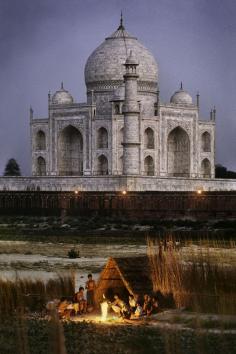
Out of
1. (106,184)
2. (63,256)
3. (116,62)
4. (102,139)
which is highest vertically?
(116,62)

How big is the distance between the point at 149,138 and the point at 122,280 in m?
30.4

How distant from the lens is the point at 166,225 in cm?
3111

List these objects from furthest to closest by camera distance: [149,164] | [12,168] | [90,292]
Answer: [12,168], [149,164], [90,292]

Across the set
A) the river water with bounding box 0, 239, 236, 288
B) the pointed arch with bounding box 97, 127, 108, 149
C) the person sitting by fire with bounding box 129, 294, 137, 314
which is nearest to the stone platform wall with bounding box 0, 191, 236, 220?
the river water with bounding box 0, 239, 236, 288

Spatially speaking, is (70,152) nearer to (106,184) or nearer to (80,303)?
(106,184)

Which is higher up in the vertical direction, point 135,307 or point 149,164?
point 149,164

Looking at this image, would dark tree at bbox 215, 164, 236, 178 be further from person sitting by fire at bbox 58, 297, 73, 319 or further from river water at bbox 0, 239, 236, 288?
person sitting by fire at bbox 58, 297, 73, 319

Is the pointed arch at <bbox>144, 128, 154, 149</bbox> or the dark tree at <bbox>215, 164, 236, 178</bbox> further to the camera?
the dark tree at <bbox>215, 164, 236, 178</bbox>

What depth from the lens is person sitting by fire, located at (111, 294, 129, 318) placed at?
13.5 meters

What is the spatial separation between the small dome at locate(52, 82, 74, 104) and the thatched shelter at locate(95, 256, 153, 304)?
3304 cm

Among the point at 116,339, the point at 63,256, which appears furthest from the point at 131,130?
the point at 116,339

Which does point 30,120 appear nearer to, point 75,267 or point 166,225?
point 166,225

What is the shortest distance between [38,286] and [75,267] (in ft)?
15.0

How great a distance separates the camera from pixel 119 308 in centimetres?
1366
